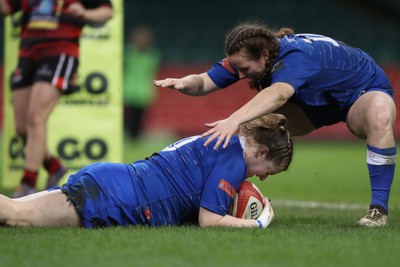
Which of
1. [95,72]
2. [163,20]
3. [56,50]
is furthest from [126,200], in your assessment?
[163,20]

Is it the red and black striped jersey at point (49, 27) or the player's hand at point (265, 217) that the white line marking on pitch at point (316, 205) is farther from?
the red and black striped jersey at point (49, 27)

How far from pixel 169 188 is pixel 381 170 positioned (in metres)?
1.49

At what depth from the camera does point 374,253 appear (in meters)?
4.27

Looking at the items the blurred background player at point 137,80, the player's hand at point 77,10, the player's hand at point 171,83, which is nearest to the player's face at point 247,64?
the player's hand at point 171,83

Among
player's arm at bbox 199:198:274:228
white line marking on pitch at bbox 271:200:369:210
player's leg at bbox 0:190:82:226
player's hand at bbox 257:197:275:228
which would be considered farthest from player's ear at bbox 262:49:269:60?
white line marking on pitch at bbox 271:200:369:210

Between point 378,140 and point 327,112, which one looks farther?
point 327,112

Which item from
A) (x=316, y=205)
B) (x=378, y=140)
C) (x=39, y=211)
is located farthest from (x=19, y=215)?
(x=316, y=205)

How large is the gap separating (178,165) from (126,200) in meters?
0.40

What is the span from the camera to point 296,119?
6344 mm

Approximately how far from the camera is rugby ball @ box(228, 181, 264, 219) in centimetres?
534

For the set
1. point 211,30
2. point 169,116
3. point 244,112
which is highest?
point 244,112

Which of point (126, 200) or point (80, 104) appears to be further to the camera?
point (80, 104)

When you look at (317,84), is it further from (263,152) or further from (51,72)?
(51,72)

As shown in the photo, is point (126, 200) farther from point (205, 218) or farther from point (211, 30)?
point (211, 30)
